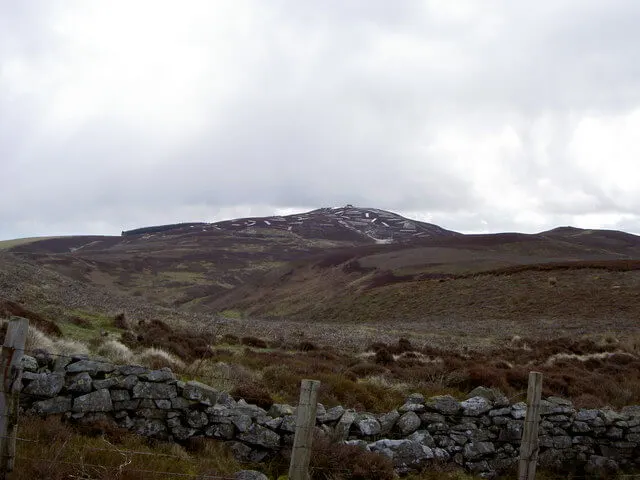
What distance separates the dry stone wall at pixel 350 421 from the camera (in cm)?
854

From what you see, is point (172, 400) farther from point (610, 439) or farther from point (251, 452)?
point (610, 439)

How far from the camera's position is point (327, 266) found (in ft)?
310

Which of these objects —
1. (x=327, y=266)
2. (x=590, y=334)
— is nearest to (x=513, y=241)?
(x=327, y=266)

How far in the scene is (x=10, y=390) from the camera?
648 cm

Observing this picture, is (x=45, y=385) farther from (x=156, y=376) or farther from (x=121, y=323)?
(x=121, y=323)

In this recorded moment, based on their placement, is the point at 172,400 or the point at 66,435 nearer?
the point at 66,435

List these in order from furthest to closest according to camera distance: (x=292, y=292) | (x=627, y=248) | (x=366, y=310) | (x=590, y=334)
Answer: (x=627, y=248)
(x=292, y=292)
(x=366, y=310)
(x=590, y=334)

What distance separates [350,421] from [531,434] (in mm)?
3276

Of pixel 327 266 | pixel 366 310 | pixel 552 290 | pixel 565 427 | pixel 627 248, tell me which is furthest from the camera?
pixel 627 248

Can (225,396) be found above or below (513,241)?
below

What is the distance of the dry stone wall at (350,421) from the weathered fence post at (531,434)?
1.09 m

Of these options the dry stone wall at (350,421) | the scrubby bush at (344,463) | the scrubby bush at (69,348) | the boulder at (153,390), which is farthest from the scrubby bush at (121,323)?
the scrubby bush at (344,463)

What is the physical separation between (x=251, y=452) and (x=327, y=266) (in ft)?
281

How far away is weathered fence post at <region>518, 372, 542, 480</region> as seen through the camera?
933 centimetres
